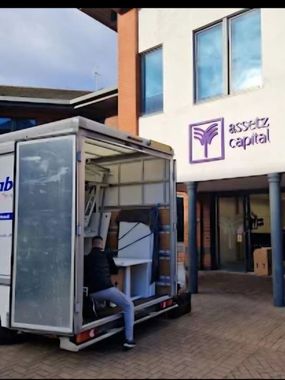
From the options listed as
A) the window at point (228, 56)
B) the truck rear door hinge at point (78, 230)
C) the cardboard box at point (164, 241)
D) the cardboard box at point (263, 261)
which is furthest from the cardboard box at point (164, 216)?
the cardboard box at point (263, 261)

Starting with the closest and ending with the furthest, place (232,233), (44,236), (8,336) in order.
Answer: (44,236)
(8,336)
(232,233)

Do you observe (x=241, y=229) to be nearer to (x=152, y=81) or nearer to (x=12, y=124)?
(x=152, y=81)

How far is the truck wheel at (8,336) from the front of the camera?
5.45 metres

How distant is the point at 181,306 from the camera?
7102 millimetres

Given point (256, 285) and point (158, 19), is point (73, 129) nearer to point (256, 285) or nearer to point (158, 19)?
point (158, 19)

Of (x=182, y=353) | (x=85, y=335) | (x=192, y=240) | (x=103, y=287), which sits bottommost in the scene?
(x=182, y=353)

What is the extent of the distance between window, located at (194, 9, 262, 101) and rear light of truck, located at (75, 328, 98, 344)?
5.68 m

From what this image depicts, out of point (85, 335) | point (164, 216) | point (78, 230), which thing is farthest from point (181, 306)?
point (78, 230)

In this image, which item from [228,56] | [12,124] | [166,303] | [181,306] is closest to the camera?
[166,303]

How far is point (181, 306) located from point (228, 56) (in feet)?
17.1

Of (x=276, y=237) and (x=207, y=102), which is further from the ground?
(x=207, y=102)

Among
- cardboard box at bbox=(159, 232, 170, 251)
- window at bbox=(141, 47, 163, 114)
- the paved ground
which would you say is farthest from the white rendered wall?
the paved ground

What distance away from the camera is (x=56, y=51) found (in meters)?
8.69
